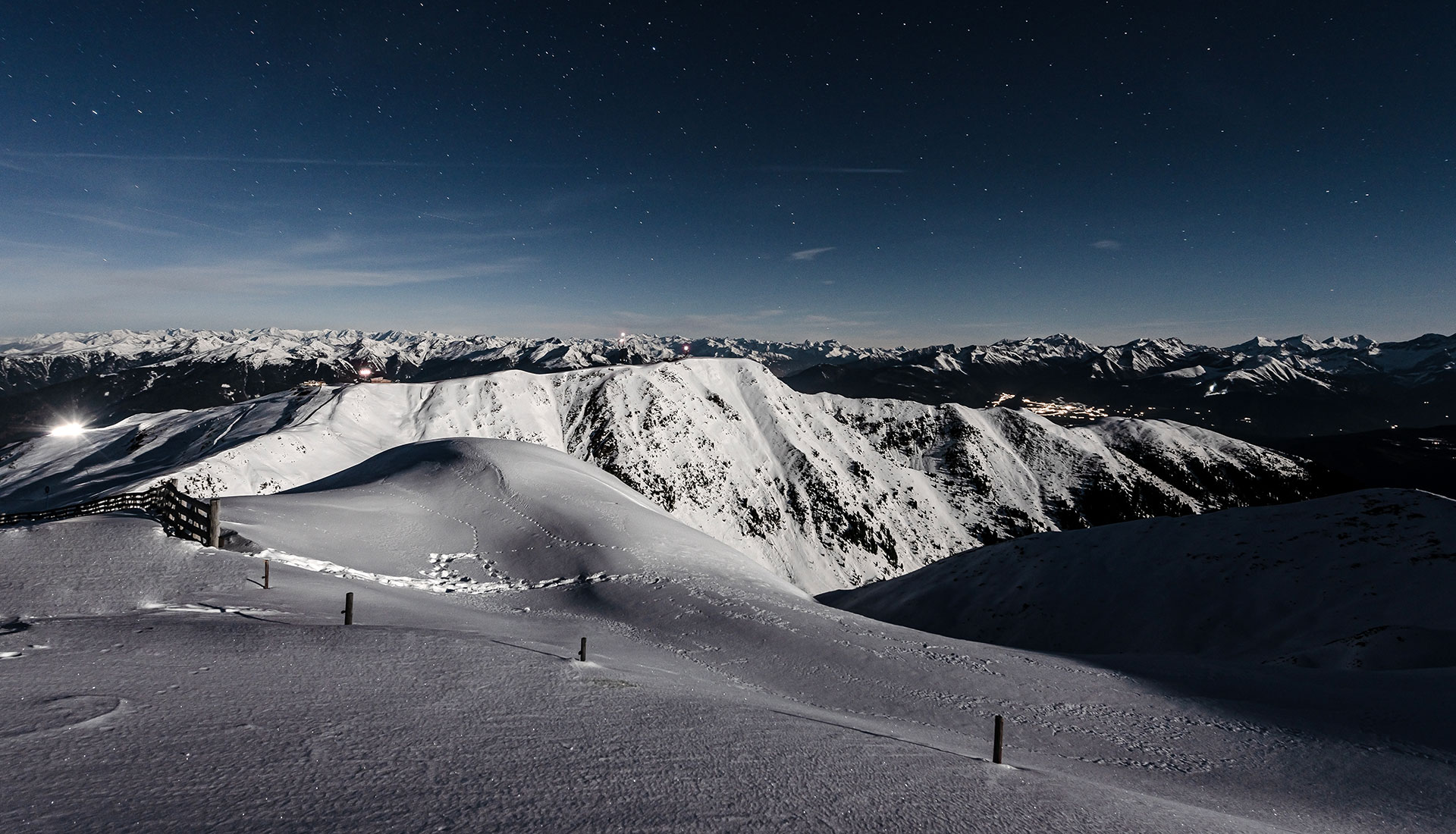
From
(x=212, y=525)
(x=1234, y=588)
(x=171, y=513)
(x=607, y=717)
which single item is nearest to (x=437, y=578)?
A: (x=212, y=525)

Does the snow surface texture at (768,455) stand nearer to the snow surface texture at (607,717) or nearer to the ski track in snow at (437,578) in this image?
the ski track in snow at (437,578)

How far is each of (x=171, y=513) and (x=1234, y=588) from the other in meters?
56.8

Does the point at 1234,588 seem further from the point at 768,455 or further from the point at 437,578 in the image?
the point at 768,455

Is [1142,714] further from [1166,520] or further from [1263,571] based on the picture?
[1166,520]

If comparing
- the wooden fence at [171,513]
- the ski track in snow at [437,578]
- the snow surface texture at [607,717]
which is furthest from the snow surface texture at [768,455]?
the snow surface texture at [607,717]

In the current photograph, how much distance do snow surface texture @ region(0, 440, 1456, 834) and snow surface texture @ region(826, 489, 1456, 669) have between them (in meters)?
13.8

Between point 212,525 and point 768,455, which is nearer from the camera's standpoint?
point 212,525

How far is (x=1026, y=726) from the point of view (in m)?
14.2

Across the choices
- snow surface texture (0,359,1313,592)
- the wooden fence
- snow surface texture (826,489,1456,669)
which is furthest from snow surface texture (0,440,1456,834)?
snow surface texture (0,359,1313,592)

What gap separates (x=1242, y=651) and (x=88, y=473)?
143398 mm

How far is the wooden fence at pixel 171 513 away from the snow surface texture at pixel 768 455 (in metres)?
61.3

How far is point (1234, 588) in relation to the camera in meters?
36.8

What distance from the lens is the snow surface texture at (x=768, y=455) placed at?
9394 cm

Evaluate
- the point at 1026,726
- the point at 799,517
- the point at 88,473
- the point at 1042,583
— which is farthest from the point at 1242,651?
the point at 88,473
